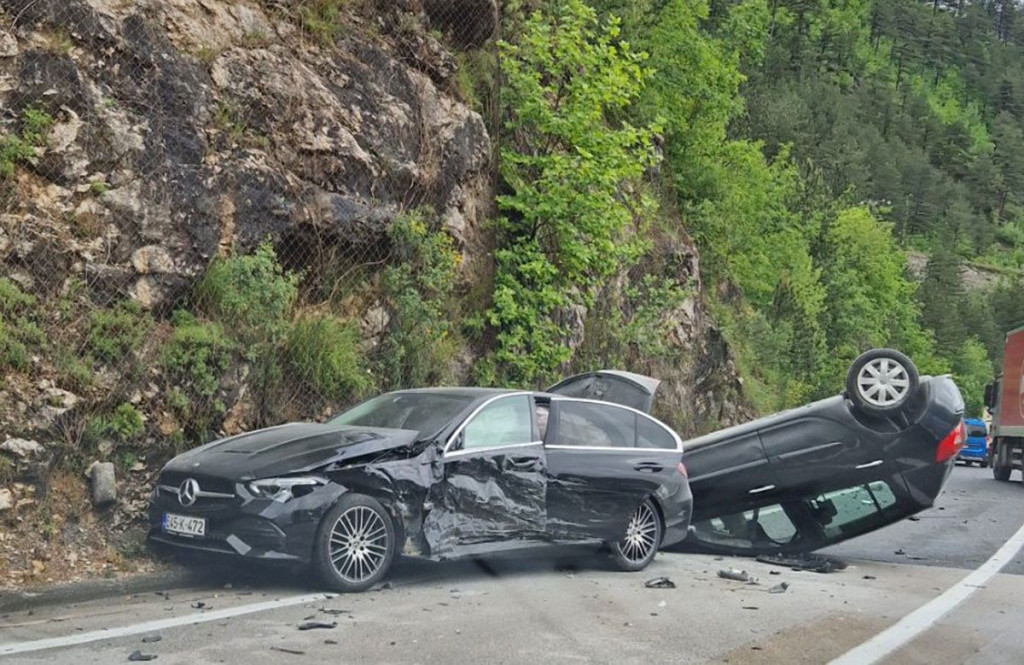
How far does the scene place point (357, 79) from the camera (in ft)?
51.1

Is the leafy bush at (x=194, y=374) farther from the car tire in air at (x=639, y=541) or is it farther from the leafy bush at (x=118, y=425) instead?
the car tire in air at (x=639, y=541)

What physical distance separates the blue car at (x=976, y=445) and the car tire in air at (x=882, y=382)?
3503 centimetres

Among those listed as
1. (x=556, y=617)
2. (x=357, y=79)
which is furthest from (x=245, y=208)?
(x=556, y=617)

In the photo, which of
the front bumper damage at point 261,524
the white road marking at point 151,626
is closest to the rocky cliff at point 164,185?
the front bumper damage at point 261,524

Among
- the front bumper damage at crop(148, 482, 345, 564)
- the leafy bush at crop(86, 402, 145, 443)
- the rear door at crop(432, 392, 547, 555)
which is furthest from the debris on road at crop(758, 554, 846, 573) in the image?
the leafy bush at crop(86, 402, 145, 443)

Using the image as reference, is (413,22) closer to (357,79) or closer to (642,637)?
(357,79)

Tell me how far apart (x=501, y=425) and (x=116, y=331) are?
3688 millimetres

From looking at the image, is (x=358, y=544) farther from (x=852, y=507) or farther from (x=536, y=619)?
(x=852, y=507)

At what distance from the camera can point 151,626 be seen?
737cm

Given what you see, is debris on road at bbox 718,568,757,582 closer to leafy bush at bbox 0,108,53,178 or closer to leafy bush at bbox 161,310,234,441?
leafy bush at bbox 161,310,234,441

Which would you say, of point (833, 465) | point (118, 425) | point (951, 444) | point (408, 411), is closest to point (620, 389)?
point (833, 465)

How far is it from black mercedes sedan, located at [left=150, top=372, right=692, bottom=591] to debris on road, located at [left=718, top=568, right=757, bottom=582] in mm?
672

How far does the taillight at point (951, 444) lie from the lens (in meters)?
12.1

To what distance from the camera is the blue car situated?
45875mm
